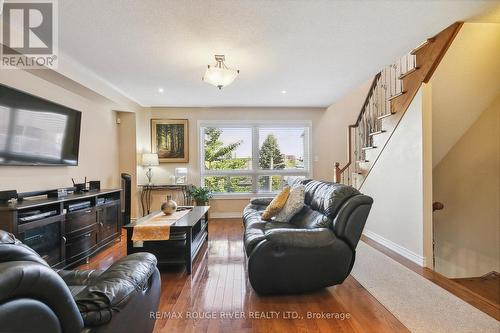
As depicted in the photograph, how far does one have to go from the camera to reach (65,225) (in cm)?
289

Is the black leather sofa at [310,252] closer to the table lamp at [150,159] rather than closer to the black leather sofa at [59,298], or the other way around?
the black leather sofa at [59,298]

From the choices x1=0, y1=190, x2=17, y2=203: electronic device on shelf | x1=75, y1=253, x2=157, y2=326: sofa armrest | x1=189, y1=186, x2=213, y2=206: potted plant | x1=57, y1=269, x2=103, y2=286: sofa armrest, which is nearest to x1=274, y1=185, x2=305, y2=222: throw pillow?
x1=75, y1=253, x2=157, y2=326: sofa armrest

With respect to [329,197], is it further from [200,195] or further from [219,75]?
[200,195]

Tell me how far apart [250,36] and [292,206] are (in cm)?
188

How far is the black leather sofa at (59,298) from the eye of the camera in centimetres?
69

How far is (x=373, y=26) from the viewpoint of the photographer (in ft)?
8.09

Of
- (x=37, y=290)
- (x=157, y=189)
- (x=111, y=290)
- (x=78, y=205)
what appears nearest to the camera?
(x=37, y=290)

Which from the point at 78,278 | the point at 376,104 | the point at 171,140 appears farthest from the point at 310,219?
the point at 171,140

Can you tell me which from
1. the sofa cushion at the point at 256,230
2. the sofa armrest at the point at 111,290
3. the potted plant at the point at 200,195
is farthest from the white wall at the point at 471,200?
the sofa armrest at the point at 111,290

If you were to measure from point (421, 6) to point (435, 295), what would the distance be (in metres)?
2.47

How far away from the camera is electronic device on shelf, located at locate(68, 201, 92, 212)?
120 inches

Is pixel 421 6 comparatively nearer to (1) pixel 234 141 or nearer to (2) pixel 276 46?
(2) pixel 276 46

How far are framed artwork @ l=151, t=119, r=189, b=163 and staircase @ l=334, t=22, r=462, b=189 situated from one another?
10.9 ft

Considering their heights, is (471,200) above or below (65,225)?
above
